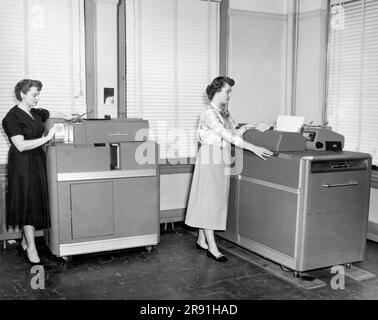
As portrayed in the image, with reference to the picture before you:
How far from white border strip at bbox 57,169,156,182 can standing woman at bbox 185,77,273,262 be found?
492mm

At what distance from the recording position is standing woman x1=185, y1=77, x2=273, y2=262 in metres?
4.02

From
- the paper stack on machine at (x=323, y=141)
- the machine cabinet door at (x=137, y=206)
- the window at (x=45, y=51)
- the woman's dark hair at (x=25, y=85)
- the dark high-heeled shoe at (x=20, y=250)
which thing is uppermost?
the window at (x=45, y=51)

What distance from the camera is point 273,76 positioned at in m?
5.78

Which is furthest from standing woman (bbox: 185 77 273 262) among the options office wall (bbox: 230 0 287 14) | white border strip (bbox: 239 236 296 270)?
office wall (bbox: 230 0 287 14)

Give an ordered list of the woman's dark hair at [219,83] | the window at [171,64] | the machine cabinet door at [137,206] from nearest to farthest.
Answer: the woman's dark hair at [219,83] < the machine cabinet door at [137,206] < the window at [171,64]

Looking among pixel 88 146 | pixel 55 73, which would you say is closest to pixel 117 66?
pixel 55 73

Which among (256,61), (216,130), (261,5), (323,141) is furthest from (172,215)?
(261,5)

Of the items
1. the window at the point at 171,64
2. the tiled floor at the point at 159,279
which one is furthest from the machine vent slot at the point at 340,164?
the window at the point at 171,64

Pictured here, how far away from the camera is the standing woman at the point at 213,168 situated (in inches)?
158

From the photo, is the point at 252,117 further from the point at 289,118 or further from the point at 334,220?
the point at 334,220

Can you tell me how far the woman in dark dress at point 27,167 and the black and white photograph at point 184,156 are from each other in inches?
0.5

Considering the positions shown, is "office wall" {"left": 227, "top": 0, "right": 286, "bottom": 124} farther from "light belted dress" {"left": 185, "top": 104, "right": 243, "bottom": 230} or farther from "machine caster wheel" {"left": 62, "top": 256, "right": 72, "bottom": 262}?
"machine caster wheel" {"left": 62, "top": 256, "right": 72, "bottom": 262}

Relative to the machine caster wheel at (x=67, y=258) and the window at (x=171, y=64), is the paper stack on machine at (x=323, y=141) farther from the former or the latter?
the machine caster wheel at (x=67, y=258)
